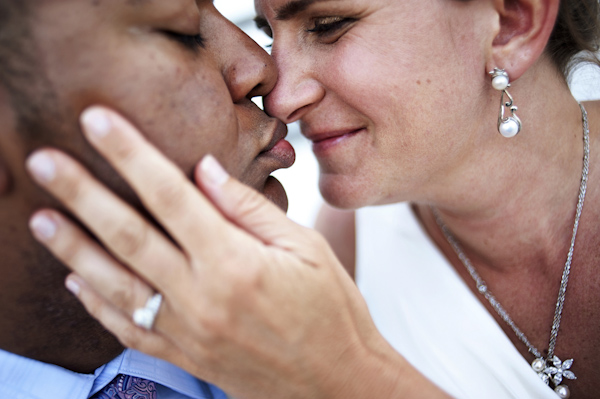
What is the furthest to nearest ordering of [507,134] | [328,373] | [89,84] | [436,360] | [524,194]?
Result: [436,360] → [524,194] → [507,134] → [328,373] → [89,84]

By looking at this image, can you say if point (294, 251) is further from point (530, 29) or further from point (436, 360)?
point (436, 360)

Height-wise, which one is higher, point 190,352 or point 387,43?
point 387,43

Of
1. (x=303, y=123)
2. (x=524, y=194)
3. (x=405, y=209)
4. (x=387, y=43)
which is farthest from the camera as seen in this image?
(x=405, y=209)

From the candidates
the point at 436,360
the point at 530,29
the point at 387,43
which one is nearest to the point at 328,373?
the point at 387,43

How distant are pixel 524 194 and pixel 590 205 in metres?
0.24

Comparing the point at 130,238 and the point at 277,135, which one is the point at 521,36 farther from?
the point at 130,238

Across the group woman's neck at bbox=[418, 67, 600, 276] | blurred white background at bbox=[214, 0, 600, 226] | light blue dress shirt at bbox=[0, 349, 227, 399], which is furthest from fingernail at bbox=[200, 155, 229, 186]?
blurred white background at bbox=[214, 0, 600, 226]

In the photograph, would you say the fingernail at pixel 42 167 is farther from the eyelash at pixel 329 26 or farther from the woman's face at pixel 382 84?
the eyelash at pixel 329 26

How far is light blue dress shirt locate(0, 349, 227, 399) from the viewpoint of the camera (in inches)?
50.1

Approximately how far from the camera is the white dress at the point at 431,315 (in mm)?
1984

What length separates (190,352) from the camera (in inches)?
44.3

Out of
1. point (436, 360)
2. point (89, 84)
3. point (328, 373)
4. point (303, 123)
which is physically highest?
point (89, 84)

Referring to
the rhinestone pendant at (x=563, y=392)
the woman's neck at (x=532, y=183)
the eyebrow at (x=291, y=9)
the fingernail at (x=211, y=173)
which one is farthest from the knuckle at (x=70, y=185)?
the rhinestone pendant at (x=563, y=392)

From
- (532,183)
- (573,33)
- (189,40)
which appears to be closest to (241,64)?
(189,40)
